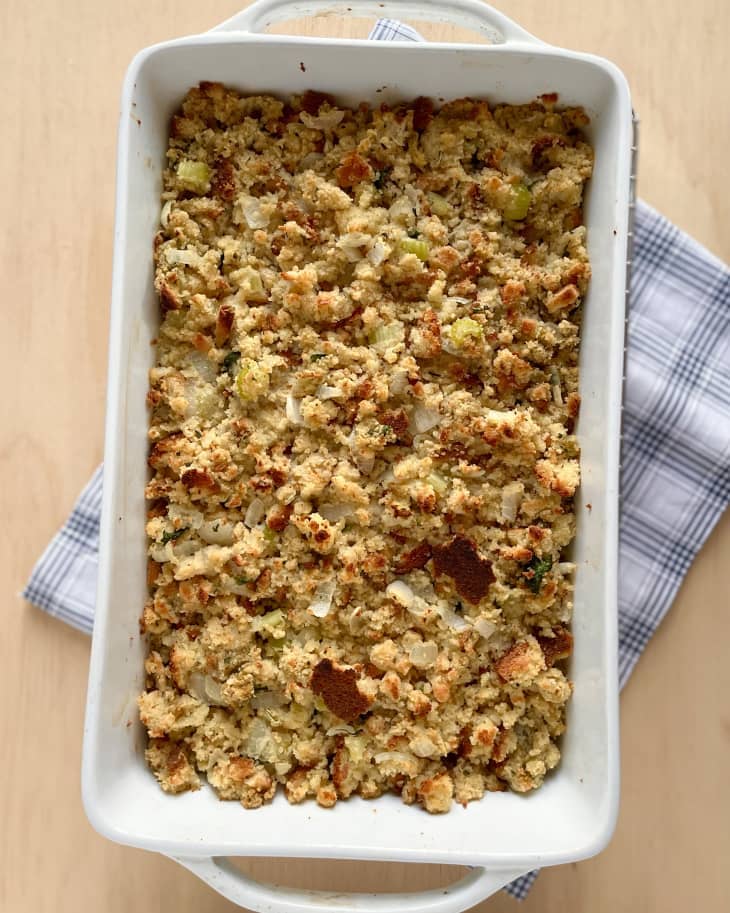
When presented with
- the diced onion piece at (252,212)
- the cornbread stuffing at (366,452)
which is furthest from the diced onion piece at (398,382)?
the diced onion piece at (252,212)

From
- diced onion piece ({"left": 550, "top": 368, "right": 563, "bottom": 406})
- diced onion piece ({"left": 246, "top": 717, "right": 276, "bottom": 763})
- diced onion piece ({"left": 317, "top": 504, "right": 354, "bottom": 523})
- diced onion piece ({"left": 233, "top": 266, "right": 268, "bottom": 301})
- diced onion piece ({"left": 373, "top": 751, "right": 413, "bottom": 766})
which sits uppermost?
diced onion piece ({"left": 233, "top": 266, "right": 268, "bottom": 301})

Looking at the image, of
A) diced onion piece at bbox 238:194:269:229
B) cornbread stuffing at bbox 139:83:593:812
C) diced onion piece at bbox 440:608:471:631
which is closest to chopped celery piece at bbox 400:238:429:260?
cornbread stuffing at bbox 139:83:593:812

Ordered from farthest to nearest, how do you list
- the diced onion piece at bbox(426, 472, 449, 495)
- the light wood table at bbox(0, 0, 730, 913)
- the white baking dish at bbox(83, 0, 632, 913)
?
the light wood table at bbox(0, 0, 730, 913) → the diced onion piece at bbox(426, 472, 449, 495) → the white baking dish at bbox(83, 0, 632, 913)

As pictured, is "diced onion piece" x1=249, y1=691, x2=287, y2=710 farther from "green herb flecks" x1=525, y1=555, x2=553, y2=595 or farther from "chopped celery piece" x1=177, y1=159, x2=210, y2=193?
"chopped celery piece" x1=177, y1=159, x2=210, y2=193

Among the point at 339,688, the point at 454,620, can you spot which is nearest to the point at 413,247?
the point at 454,620

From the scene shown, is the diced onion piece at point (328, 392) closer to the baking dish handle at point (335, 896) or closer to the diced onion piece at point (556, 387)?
the diced onion piece at point (556, 387)

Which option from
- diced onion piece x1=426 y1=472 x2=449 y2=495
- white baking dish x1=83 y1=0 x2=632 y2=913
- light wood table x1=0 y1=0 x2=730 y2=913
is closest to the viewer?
white baking dish x1=83 y1=0 x2=632 y2=913

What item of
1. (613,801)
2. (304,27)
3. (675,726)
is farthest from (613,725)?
(304,27)
